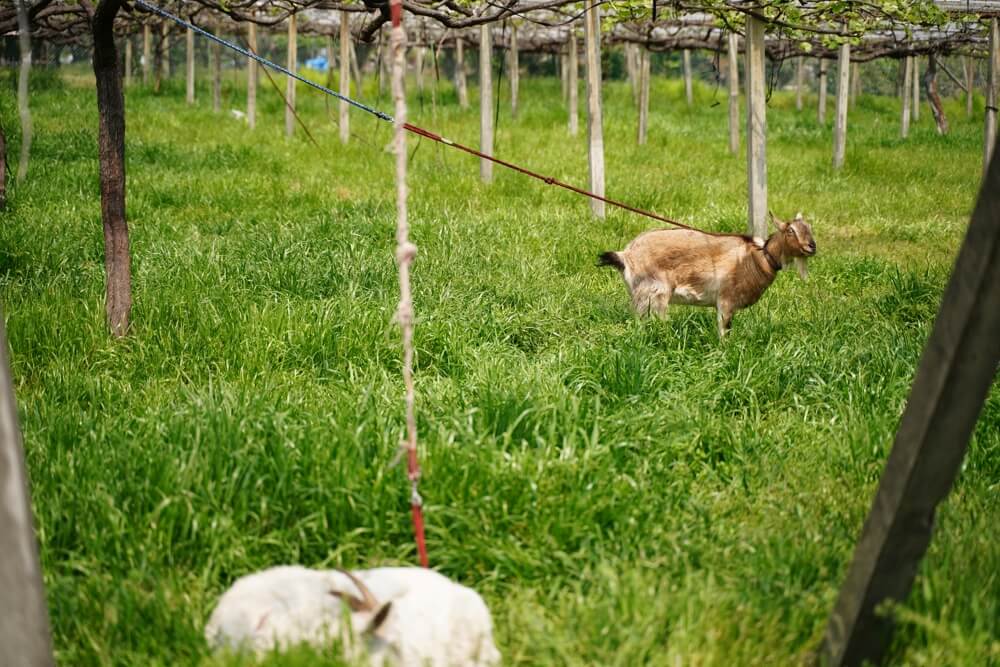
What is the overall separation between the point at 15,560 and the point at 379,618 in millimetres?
918

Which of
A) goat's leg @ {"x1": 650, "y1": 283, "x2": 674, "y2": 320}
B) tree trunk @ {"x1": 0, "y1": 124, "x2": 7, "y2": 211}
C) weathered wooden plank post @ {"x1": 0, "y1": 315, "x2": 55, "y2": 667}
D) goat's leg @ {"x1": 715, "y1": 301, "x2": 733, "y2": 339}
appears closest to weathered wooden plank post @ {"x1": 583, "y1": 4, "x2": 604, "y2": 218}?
goat's leg @ {"x1": 650, "y1": 283, "x2": 674, "y2": 320}

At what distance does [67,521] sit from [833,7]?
27.2 feet

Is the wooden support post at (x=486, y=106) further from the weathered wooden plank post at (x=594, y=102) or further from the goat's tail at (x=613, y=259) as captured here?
the goat's tail at (x=613, y=259)

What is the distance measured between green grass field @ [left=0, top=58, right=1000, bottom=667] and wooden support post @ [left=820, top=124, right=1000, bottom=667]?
0.18m

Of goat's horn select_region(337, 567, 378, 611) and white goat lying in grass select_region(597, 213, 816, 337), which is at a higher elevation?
A: white goat lying in grass select_region(597, 213, 816, 337)

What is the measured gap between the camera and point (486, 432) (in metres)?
3.99

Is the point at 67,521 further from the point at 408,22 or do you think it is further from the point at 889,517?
the point at 408,22

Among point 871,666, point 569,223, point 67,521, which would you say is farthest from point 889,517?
point 569,223

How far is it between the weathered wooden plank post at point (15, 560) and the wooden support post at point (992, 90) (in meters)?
11.9

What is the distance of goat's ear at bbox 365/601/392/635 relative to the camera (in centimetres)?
264

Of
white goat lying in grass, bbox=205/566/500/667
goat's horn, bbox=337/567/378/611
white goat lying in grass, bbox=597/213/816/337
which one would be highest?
white goat lying in grass, bbox=597/213/816/337

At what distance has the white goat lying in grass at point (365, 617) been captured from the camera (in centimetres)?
270

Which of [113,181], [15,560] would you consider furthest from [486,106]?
[15,560]

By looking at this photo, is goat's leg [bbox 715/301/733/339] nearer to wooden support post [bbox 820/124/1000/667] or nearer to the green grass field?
the green grass field
